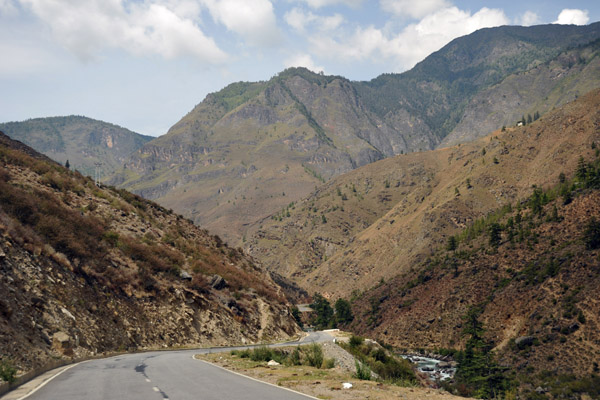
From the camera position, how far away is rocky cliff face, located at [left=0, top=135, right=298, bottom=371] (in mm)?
25031

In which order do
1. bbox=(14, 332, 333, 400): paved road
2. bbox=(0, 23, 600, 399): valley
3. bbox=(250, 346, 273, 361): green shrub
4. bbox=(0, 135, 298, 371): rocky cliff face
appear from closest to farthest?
bbox=(14, 332, 333, 400): paved road → bbox=(0, 135, 298, 371): rocky cliff face → bbox=(250, 346, 273, 361): green shrub → bbox=(0, 23, 600, 399): valley

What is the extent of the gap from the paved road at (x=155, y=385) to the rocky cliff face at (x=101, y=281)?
171 inches

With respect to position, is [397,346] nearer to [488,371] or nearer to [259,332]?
[488,371]

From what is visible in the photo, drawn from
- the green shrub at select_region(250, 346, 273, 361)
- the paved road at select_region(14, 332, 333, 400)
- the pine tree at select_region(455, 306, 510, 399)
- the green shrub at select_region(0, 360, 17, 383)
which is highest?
the green shrub at select_region(0, 360, 17, 383)

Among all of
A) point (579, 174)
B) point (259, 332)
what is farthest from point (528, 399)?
point (579, 174)

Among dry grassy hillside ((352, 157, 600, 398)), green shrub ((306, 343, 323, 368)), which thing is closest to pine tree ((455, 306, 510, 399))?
dry grassy hillside ((352, 157, 600, 398))

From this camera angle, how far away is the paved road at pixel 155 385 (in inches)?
505

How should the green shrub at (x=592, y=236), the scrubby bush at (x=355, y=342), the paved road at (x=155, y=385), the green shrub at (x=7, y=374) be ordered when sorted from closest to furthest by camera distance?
the paved road at (x=155, y=385), the green shrub at (x=7, y=374), the scrubby bush at (x=355, y=342), the green shrub at (x=592, y=236)

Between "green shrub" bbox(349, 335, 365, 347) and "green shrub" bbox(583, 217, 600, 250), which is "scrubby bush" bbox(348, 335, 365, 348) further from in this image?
"green shrub" bbox(583, 217, 600, 250)

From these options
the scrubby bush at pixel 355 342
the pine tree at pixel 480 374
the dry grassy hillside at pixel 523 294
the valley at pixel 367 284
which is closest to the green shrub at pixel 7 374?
the valley at pixel 367 284

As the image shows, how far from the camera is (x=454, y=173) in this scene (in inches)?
7849

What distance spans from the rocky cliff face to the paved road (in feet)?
14.3

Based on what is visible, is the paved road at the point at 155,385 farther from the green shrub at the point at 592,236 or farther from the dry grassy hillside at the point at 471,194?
the dry grassy hillside at the point at 471,194

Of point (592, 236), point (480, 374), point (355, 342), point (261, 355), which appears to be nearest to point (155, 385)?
point (261, 355)
